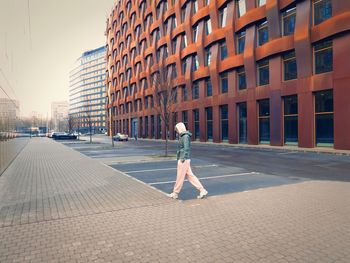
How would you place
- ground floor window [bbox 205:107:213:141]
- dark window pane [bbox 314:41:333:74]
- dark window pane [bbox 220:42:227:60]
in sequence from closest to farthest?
dark window pane [bbox 314:41:333:74], dark window pane [bbox 220:42:227:60], ground floor window [bbox 205:107:213:141]

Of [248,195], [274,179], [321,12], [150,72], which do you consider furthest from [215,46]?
[248,195]

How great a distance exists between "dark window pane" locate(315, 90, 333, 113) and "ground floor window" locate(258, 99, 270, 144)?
4.76 meters

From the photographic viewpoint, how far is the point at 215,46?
31203 millimetres

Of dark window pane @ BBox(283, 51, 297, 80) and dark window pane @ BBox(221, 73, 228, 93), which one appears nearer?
dark window pane @ BBox(283, 51, 297, 80)

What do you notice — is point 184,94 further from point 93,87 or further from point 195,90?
point 93,87

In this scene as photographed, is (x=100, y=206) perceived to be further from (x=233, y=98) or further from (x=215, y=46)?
(x=215, y=46)

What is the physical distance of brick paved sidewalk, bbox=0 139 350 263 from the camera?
3.90 metres

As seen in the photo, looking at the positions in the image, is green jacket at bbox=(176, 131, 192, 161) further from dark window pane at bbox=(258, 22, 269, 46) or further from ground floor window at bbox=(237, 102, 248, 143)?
ground floor window at bbox=(237, 102, 248, 143)

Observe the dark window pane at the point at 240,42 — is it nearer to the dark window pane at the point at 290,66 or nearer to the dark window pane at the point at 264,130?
the dark window pane at the point at 290,66

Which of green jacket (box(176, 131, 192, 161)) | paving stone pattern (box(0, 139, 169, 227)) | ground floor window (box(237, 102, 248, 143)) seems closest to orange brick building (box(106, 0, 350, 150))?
ground floor window (box(237, 102, 248, 143))

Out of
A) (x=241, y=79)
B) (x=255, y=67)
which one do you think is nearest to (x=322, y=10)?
(x=255, y=67)

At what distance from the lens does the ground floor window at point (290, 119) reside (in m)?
22.4

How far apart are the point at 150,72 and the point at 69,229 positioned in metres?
43.2

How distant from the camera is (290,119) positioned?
74.8 ft
